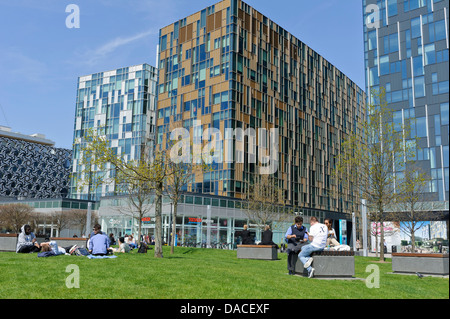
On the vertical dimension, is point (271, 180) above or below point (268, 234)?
above

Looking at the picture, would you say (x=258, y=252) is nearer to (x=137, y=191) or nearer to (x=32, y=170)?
(x=137, y=191)

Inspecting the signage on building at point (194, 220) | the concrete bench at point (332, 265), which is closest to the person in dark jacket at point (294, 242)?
the concrete bench at point (332, 265)

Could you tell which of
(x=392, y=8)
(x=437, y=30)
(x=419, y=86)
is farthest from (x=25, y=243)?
(x=392, y=8)

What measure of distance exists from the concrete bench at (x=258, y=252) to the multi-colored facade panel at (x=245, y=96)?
125 feet

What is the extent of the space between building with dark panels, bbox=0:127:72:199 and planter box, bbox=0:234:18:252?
104 m

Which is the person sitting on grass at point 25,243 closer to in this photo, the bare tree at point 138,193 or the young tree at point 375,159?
the bare tree at point 138,193

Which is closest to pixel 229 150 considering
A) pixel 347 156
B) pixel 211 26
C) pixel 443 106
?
pixel 211 26

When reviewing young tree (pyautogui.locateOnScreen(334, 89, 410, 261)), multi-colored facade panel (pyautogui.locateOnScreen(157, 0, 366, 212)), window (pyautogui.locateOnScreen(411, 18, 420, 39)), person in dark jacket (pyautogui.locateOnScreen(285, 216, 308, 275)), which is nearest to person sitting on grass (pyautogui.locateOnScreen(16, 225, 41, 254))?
person in dark jacket (pyautogui.locateOnScreen(285, 216, 308, 275))

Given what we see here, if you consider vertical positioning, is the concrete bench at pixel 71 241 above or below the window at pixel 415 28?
below

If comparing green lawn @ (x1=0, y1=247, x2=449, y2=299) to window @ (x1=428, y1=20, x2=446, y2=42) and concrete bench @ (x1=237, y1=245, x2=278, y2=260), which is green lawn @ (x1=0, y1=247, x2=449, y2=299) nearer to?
concrete bench @ (x1=237, y1=245, x2=278, y2=260)

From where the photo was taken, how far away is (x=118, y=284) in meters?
8.77

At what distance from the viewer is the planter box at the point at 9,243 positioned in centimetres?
1881

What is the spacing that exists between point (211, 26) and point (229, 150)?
19.2 m

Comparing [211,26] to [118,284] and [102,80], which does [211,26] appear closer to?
[102,80]
